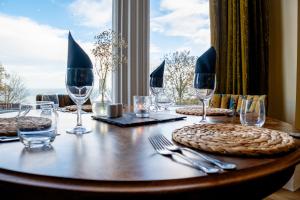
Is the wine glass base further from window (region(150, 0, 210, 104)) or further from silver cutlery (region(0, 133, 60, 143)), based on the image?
window (region(150, 0, 210, 104))

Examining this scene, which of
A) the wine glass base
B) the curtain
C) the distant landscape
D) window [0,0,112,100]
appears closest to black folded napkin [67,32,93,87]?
the wine glass base

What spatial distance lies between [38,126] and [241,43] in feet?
7.30

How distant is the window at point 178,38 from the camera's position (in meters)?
2.78

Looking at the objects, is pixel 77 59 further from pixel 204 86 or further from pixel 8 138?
pixel 204 86

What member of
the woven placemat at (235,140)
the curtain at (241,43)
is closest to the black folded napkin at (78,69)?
the woven placemat at (235,140)

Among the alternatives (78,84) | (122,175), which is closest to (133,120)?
(78,84)

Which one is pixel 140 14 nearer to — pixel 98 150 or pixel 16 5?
pixel 16 5

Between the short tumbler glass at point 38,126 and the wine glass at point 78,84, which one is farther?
the wine glass at point 78,84

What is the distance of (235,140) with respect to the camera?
80cm

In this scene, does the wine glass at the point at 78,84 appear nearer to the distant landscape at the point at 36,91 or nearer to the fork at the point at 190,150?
the fork at the point at 190,150

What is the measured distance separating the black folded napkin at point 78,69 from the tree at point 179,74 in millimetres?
1770

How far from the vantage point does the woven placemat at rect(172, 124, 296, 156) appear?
0.70 meters

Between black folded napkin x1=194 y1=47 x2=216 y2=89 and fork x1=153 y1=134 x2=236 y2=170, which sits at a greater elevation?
black folded napkin x1=194 y1=47 x2=216 y2=89

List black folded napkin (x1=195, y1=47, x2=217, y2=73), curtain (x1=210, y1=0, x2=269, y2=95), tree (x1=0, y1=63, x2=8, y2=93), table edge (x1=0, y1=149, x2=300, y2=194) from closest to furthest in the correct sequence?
1. table edge (x1=0, y1=149, x2=300, y2=194)
2. black folded napkin (x1=195, y1=47, x2=217, y2=73)
3. tree (x1=0, y1=63, x2=8, y2=93)
4. curtain (x1=210, y1=0, x2=269, y2=95)
